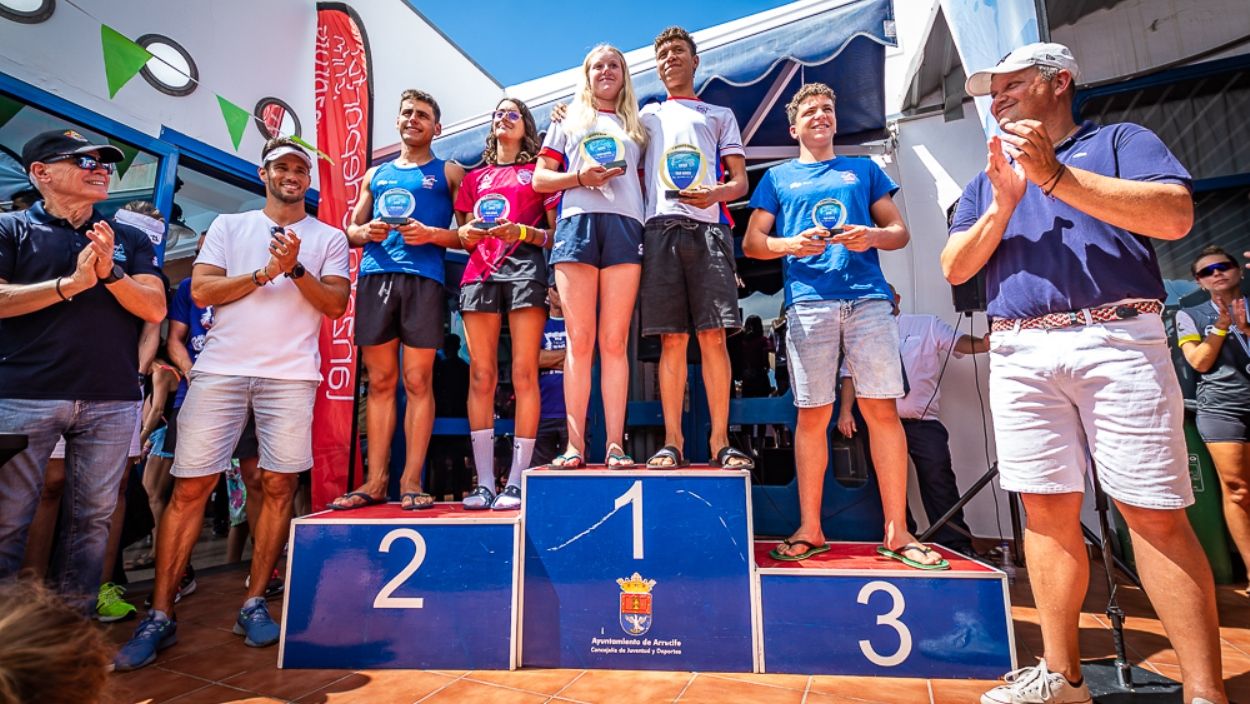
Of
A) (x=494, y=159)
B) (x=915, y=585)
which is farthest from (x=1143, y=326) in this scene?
(x=494, y=159)

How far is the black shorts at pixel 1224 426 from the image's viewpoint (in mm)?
2982

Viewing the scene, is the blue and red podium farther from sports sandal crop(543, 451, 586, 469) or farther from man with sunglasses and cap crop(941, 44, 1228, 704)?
man with sunglasses and cap crop(941, 44, 1228, 704)

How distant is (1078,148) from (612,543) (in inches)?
76.2

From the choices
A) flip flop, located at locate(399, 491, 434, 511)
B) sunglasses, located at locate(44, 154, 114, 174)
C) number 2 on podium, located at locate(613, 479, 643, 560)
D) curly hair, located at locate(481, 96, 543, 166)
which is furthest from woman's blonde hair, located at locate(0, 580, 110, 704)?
curly hair, located at locate(481, 96, 543, 166)

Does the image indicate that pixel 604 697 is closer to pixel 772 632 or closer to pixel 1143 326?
pixel 772 632

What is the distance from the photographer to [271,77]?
5.21 m

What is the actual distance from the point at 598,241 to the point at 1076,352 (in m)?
1.67

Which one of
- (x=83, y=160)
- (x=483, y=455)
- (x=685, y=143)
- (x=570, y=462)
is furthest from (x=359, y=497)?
(x=685, y=143)

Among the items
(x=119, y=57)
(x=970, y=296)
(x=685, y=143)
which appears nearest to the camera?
(x=685, y=143)

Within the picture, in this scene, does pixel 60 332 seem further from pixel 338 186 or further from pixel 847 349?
pixel 847 349

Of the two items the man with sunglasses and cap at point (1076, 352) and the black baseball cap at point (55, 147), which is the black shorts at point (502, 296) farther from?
the man with sunglasses and cap at point (1076, 352)

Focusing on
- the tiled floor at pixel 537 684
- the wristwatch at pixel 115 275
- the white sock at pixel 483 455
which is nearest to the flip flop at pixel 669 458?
the tiled floor at pixel 537 684

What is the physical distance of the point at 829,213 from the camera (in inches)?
91.3

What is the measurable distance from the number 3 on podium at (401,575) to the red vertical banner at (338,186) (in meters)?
1.62
